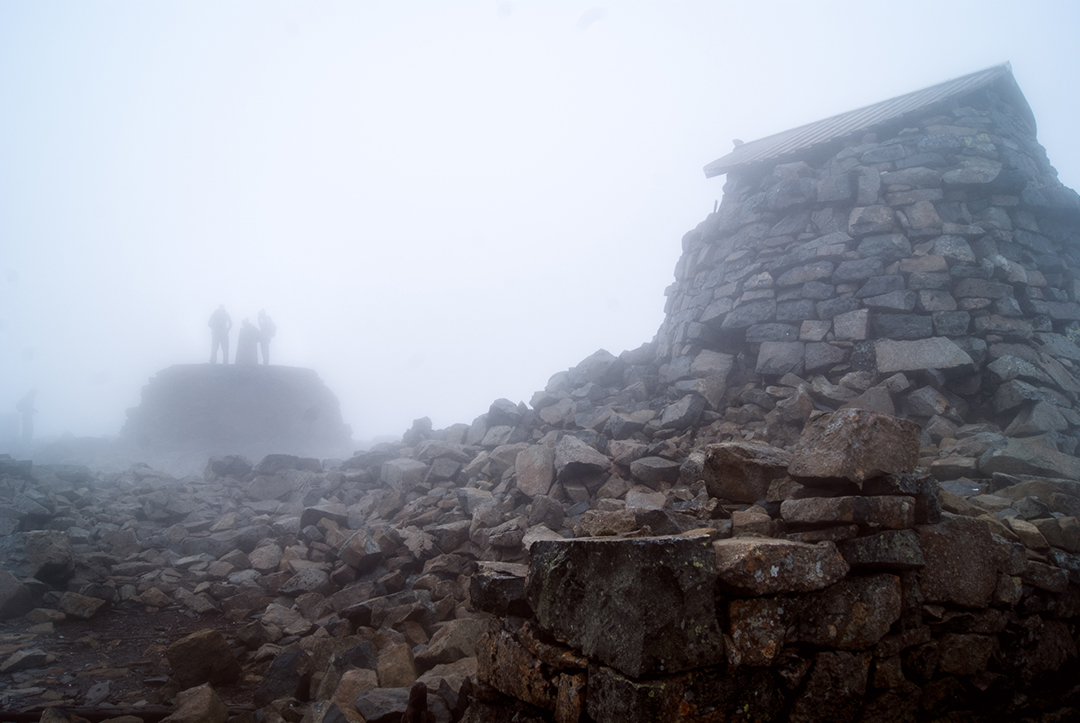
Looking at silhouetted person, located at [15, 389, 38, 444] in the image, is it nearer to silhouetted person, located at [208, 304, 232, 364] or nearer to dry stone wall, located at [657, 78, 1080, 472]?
silhouetted person, located at [208, 304, 232, 364]

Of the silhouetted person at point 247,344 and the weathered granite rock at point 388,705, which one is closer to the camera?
the weathered granite rock at point 388,705

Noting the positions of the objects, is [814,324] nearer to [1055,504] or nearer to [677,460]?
[677,460]

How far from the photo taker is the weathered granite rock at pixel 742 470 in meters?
3.14

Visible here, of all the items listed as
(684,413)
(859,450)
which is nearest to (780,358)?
(684,413)

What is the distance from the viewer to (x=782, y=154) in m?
8.23

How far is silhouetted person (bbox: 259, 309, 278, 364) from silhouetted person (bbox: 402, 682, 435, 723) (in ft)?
58.0

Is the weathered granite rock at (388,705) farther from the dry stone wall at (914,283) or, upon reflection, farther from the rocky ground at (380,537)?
the dry stone wall at (914,283)

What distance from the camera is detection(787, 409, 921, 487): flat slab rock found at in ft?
8.66

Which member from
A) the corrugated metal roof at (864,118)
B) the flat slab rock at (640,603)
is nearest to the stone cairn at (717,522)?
the flat slab rock at (640,603)

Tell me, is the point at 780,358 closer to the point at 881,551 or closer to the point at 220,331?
the point at 881,551

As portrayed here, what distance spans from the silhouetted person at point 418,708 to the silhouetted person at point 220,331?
17.6 m

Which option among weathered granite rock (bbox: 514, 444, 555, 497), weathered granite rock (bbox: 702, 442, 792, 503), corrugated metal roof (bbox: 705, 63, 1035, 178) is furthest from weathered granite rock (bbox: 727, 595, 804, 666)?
corrugated metal roof (bbox: 705, 63, 1035, 178)

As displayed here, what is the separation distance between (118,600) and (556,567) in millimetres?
5958

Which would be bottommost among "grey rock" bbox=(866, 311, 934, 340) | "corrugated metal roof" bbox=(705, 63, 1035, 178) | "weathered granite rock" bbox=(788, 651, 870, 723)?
"weathered granite rock" bbox=(788, 651, 870, 723)
